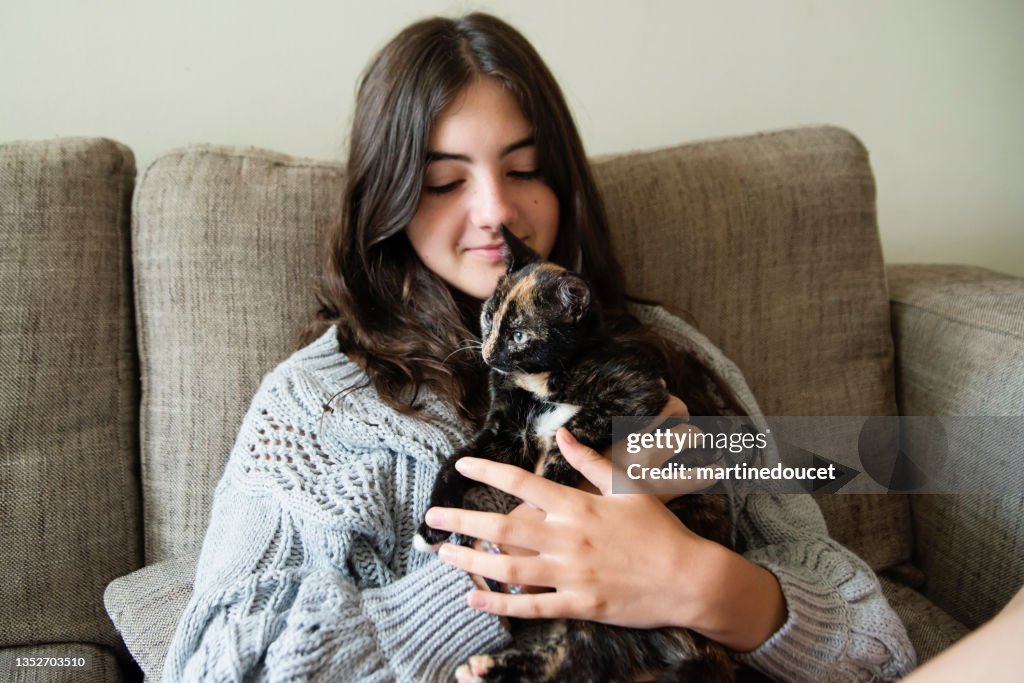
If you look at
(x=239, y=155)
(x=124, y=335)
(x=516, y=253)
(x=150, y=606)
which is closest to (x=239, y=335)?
(x=124, y=335)

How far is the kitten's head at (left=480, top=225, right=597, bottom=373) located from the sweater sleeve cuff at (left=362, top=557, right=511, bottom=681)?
30cm

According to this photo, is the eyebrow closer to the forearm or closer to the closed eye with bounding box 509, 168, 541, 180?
the closed eye with bounding box 509, 168, 541, 180

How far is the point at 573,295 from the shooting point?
2.99 ft

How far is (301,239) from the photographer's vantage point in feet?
4.22

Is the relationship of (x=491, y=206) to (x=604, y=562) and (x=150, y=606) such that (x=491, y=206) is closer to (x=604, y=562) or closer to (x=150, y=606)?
(x=604, y=562)

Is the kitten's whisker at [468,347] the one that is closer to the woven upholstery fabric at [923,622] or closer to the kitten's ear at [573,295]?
the kitten's ear at [573,295]

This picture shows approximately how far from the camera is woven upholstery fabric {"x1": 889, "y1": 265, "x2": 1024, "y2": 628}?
4.02 ft

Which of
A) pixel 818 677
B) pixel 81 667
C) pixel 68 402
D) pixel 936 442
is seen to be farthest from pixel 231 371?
pixel 936 442

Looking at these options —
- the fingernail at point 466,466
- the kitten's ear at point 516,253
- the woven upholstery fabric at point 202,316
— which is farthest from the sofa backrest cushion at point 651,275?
the fingernail at point 466,466

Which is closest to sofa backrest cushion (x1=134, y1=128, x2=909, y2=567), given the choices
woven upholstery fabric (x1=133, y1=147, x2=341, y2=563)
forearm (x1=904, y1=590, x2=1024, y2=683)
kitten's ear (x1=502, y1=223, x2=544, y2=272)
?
woven upholstery fabric (x1=133, y1=147, x2=341, y2=563)

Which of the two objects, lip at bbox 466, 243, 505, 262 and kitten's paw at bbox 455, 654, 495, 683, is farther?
lip at bbox 466, 243, 505, 262

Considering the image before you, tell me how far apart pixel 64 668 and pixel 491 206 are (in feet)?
3.41

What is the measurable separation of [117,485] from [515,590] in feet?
2.60

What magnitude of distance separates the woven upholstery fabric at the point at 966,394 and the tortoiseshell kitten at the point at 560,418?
598 mm
